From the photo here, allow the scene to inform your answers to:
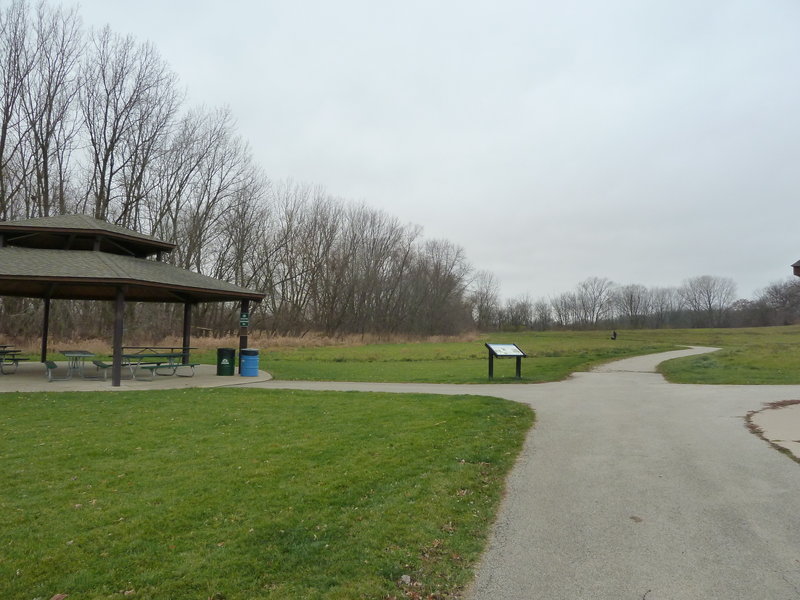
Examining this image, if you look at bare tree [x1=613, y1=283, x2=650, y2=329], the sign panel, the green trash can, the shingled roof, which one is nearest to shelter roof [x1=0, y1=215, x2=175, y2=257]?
the shingled roof

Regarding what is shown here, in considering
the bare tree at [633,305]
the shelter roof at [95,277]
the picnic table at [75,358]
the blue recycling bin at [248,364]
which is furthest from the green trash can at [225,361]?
the bare tree at [633,305]

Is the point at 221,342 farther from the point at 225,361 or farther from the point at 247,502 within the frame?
the point at 247,502

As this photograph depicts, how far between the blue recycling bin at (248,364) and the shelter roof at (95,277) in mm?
1974

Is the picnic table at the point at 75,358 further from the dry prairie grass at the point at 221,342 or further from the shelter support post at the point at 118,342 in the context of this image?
the dry prairie grass at the point at 221,342

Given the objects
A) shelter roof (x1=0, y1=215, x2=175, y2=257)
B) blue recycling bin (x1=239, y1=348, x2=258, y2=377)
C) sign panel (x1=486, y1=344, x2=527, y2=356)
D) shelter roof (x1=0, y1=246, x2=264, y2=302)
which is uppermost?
shelter roof (x1=0, y1=215, x2=175, y2=257)

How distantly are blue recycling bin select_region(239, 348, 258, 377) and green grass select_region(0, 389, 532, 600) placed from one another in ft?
24.1

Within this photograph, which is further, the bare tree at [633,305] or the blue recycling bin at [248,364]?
the bare tree at [633,305]

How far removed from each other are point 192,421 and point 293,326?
41256mm

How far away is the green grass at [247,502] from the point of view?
3.19 meters

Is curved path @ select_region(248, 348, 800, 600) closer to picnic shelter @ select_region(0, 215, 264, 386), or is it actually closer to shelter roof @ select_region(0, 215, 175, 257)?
picnic shelter @ select_region(0, 215, 264, 386)

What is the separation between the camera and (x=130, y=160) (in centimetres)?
3284

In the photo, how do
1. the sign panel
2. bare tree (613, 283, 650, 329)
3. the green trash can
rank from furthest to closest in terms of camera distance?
1. bare tree (613, 283, 650, 329)
2. the green trash can
3. the sign panel

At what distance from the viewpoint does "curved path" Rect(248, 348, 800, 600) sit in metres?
3.12

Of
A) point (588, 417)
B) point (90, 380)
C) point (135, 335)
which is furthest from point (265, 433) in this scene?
point (135, 335)
